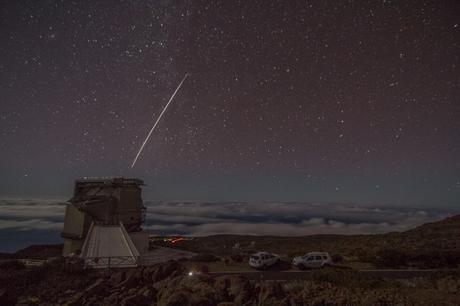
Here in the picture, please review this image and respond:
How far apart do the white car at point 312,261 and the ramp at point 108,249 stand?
10.7m

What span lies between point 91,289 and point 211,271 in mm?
7116

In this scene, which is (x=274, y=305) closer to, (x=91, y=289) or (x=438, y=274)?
(x=91, y=289)

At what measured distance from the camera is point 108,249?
2200cm

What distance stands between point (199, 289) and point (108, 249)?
1222 cm

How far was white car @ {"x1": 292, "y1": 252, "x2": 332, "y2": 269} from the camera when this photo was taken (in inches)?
801

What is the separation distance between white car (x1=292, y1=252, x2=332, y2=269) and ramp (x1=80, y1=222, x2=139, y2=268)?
35.0ft

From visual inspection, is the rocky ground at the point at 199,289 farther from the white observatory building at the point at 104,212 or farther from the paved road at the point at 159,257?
the white observatory building at the point at 104,212

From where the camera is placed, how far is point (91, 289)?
13867mm

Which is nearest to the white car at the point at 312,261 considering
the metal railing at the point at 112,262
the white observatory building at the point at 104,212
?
the metal railing at the point at 112,262

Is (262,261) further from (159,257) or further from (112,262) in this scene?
(112,262)

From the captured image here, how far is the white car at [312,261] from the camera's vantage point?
20.3 meters

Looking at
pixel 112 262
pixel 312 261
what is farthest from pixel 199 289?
pixel 312 261

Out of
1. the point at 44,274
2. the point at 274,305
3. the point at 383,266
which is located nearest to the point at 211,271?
the point at 274,305

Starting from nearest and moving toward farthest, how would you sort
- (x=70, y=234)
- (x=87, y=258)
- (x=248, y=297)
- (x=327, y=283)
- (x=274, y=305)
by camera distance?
1. (x=274, y=305)
2. (x=248, y=297)
3. (x=327, y=283)
4. (x=87, y=258)
5. (x=70, y=234)
